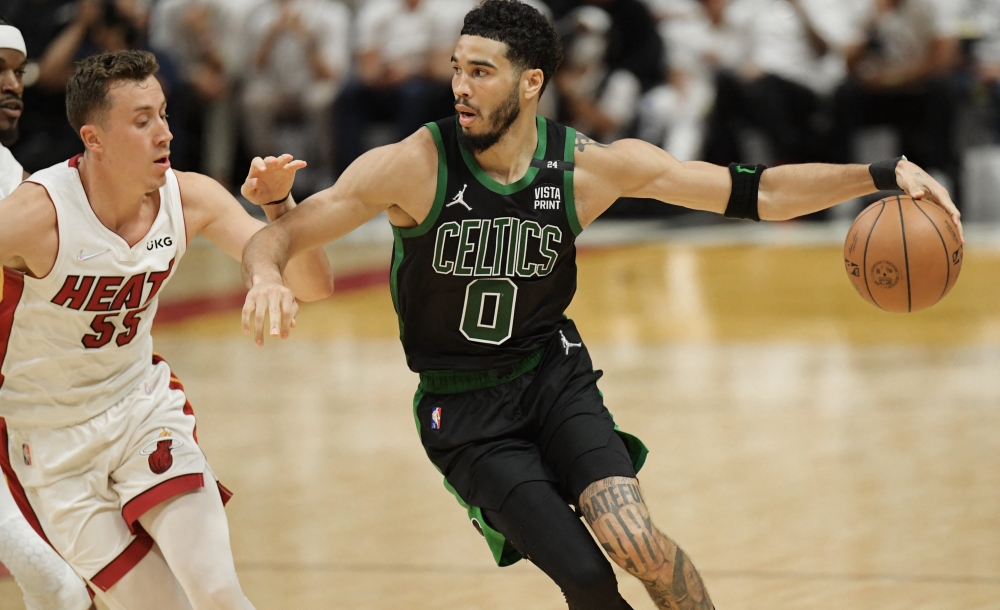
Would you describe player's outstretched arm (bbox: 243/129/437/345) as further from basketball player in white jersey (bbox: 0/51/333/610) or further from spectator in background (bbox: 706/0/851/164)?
spectator in background (bbox: 706/0/851/164)

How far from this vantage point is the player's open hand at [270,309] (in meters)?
3.81

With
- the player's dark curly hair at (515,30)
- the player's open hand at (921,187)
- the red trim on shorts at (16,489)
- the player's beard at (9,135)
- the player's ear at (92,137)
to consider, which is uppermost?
the player's dark curly hair at (515,30)

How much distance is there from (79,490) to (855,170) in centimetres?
278

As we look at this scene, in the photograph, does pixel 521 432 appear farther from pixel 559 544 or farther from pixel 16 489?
pixel 16 489

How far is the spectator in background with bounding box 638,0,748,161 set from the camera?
50.5ft

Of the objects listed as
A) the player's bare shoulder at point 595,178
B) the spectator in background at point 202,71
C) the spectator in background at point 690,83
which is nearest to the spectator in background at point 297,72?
the spectator in background at point 202,71

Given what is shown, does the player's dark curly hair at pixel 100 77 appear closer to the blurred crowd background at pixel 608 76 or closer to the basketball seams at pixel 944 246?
the basketball seams at pixel 944 246

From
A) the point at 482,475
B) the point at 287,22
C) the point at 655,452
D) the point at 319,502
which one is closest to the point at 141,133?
the point at 482,475

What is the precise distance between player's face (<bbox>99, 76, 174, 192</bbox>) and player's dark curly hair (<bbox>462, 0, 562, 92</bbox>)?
1067mm

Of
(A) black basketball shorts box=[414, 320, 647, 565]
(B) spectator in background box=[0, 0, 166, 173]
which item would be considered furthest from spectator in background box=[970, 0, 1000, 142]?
(A) black basketball shorts box=[414, 320, 647, 565]

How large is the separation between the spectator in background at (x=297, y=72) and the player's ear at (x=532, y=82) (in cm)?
1172

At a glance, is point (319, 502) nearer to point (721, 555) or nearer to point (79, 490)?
point (721, 555)

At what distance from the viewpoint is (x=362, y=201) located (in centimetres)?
443

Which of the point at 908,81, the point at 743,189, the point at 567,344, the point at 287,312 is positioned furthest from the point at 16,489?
the point at 908,81
